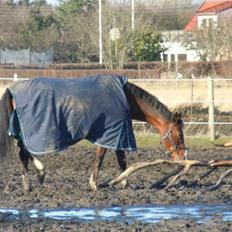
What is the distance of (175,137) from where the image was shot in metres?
11.8

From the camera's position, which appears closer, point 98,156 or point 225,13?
point 98,156

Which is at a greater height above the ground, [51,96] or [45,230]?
[51,96]

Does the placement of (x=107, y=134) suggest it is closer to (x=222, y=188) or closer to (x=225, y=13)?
(x=222, y=188)

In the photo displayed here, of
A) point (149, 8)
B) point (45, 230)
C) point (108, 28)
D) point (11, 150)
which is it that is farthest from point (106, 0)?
point (45, 230)

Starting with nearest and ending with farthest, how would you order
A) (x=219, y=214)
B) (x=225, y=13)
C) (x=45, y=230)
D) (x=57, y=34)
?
(x=45, y=230) → (x=219, y=214) → (x=57, y=34) → (x=225, y=13)

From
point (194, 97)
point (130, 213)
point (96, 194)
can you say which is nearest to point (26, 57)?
point (194, 97)

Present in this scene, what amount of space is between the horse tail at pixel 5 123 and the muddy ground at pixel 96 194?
0.50 meters

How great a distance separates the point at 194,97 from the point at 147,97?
31.8 ft

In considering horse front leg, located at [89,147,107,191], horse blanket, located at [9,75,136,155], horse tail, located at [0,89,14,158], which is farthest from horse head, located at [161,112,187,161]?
horse tail, located at [0,89,14,158]

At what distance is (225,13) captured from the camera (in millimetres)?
60531

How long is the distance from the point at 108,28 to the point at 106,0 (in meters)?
6.93

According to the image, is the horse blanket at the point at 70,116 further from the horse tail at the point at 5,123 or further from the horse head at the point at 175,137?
the horse head at the point at 175,137

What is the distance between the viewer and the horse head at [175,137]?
1182 cm

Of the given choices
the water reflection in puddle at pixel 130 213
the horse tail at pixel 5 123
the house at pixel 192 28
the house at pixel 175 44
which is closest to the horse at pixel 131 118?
the horse tail at pixel 5 123
